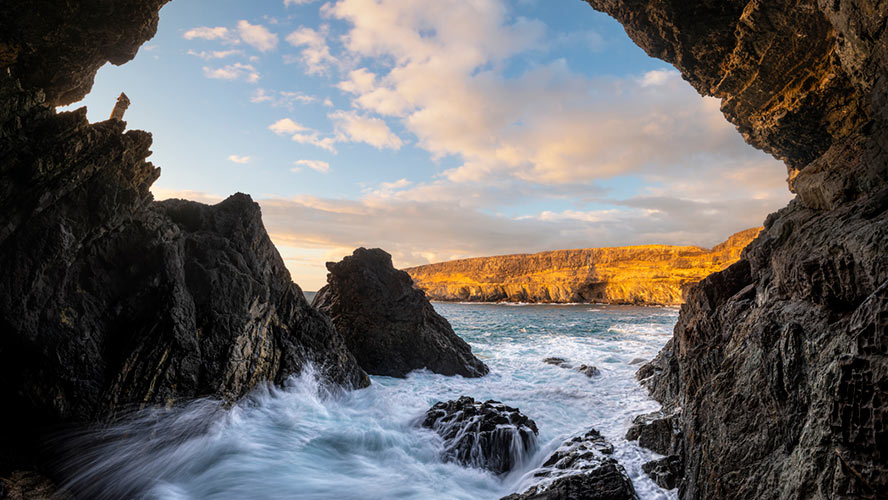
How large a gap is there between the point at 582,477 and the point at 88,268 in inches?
271

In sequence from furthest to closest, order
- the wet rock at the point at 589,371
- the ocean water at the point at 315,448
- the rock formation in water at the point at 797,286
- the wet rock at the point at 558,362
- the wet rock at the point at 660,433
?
the wet rock at the point at 558,362
the wet rock at the point at 589,371
the wet rock at the point at 660,433
the ocean water at the point at 315,448
the rock formation in water at the point at 797,286

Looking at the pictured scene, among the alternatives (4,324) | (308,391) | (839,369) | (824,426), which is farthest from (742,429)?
(4,324)

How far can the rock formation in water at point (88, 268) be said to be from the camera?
439 cm

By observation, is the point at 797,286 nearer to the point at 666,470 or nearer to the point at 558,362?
the point at 666,470

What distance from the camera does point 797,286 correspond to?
140 inches

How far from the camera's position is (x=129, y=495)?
4.18 metres

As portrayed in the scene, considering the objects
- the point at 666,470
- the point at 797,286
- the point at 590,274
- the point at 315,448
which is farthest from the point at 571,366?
the point at 590,274

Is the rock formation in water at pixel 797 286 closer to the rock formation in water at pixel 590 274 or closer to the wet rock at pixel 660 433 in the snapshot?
the wet rock at pixel 660 433

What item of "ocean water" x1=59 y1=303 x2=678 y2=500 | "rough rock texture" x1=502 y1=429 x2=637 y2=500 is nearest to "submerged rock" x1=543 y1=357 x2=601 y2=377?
"ocean water" x1=59 y1=303 x2=678 y2=500

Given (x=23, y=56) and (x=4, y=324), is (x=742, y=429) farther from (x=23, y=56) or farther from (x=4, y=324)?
(x=23, y=56)

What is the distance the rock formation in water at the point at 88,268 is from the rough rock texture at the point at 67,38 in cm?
2

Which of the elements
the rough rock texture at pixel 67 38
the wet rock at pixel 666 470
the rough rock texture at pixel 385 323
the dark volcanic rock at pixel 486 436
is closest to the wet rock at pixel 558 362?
the rough rock texture at pixel 385 323

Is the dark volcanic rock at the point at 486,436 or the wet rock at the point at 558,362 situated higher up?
the dark volcanic rock at the point at 486,436

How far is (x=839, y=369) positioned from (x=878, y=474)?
0.57 m
